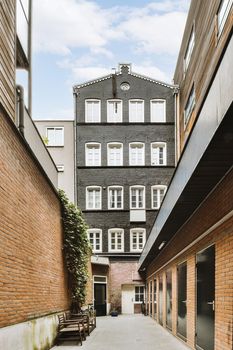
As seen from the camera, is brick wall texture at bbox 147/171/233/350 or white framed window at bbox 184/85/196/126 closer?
brick wall texture at bbox 147/171/233/350

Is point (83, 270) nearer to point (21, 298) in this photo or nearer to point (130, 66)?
point (21, 298)

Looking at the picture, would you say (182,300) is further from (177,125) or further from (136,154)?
(136,154)

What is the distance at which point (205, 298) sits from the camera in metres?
10.3

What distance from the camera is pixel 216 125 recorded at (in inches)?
217

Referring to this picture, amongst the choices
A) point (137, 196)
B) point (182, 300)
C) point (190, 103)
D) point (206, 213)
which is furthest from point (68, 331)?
point (137, 196)

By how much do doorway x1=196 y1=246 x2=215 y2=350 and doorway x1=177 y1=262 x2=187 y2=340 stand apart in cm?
223

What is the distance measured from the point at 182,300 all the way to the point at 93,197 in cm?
2366

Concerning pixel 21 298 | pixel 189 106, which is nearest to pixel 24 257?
pixel 21 298

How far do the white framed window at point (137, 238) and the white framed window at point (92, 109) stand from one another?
863 cm

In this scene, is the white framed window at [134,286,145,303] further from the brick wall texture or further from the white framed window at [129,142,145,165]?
the brick wall texture

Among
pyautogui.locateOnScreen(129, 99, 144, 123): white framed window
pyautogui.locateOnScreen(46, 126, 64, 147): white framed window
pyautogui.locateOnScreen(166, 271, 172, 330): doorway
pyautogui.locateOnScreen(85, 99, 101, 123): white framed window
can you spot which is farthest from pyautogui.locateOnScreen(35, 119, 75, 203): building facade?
pyautogui.locateOnScreen(166, 271, 172, 330): doorway

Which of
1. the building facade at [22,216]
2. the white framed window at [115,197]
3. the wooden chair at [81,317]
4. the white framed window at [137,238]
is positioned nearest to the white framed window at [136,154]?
the white framed window at [115,197]

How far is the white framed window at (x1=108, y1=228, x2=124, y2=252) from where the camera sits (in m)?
36.9

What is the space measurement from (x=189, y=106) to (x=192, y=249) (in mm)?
13259
